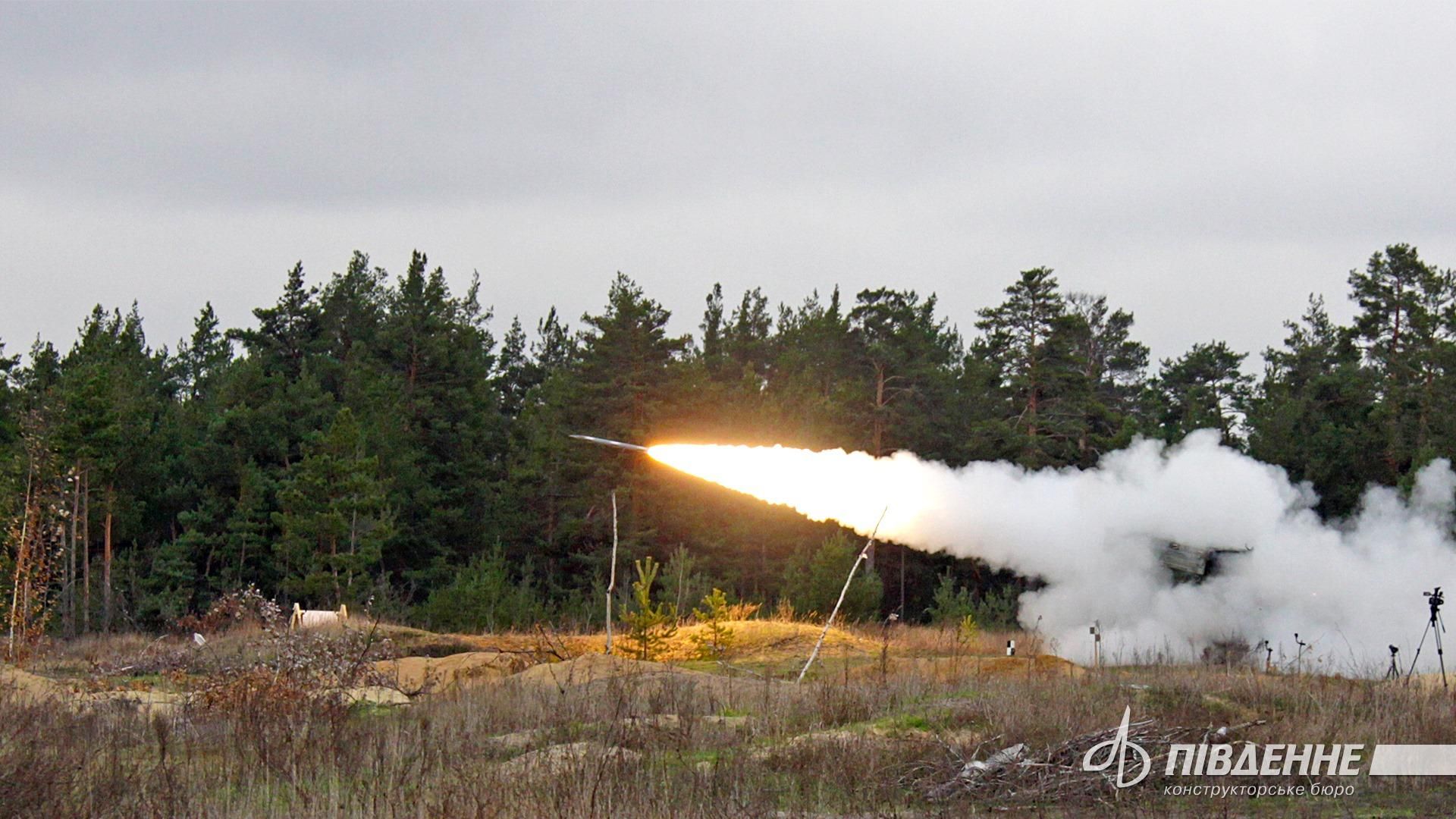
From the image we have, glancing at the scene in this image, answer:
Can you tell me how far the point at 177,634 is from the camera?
35.7 m

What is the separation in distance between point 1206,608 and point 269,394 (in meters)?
33.0

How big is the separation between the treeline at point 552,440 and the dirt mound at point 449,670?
47.4 feet

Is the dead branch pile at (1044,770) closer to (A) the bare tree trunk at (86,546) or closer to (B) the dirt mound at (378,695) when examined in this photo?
(B) the dirt mound at (378,695)

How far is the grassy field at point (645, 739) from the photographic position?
880cm

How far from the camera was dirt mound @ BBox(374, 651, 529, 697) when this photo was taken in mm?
18281

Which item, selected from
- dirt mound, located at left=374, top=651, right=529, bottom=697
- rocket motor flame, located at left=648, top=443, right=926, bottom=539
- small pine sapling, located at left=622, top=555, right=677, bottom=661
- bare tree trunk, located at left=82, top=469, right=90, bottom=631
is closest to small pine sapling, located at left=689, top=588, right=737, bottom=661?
small pine sapling, located at left=622, top=555, right=677, bottom=661

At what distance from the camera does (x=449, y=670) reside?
2138cm

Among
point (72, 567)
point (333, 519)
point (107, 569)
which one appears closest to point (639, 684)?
point (333, 519)

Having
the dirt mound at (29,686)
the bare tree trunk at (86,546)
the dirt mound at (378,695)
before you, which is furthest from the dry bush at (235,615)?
the bare tree trunk at (86,546)

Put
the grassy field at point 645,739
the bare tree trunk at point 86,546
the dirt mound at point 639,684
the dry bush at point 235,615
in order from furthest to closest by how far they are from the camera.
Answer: the bare tree trunk at point 86,546, the dry bush at point 235,615, the dirt mound at point 639,684, the grassy field at point 645,739

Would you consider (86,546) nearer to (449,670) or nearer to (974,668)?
(449,670)

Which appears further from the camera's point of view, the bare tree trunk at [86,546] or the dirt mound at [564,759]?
the bare tree trunk at [86,546]

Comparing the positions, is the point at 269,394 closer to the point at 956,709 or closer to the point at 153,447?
the point at 153,447

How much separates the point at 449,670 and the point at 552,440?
1092 inches
